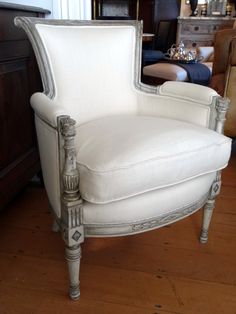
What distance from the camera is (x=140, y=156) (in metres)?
0.89

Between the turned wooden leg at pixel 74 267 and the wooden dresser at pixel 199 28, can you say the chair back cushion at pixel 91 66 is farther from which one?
the wooden dresser at pixel 199 28

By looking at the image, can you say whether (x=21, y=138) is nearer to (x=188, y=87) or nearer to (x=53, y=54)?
(x=53, y=54)

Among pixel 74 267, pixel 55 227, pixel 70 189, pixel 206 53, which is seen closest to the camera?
pixel 70 189

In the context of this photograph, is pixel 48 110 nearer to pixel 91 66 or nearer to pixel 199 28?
pixel 91 66

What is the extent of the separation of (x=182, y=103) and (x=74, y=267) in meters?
0.71

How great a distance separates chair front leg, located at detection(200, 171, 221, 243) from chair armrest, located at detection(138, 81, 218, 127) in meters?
0.21

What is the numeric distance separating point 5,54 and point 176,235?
3.16 ft

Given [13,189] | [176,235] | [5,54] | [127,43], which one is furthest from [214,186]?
[5,54]

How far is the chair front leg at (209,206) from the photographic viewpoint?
1.19m

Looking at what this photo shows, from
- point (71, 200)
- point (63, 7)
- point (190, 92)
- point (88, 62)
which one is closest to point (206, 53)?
point (63, 7)

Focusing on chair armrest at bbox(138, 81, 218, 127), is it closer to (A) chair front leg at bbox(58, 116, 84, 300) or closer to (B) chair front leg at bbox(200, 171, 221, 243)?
(B) chair front leg at bbox(200, 171, 221, 243)

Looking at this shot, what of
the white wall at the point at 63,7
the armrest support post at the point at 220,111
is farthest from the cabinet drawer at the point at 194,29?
the armrest support post at the point at 220,111

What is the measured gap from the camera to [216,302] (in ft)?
3.41

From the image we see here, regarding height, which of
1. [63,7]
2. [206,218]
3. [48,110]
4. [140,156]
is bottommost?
[206,218]
